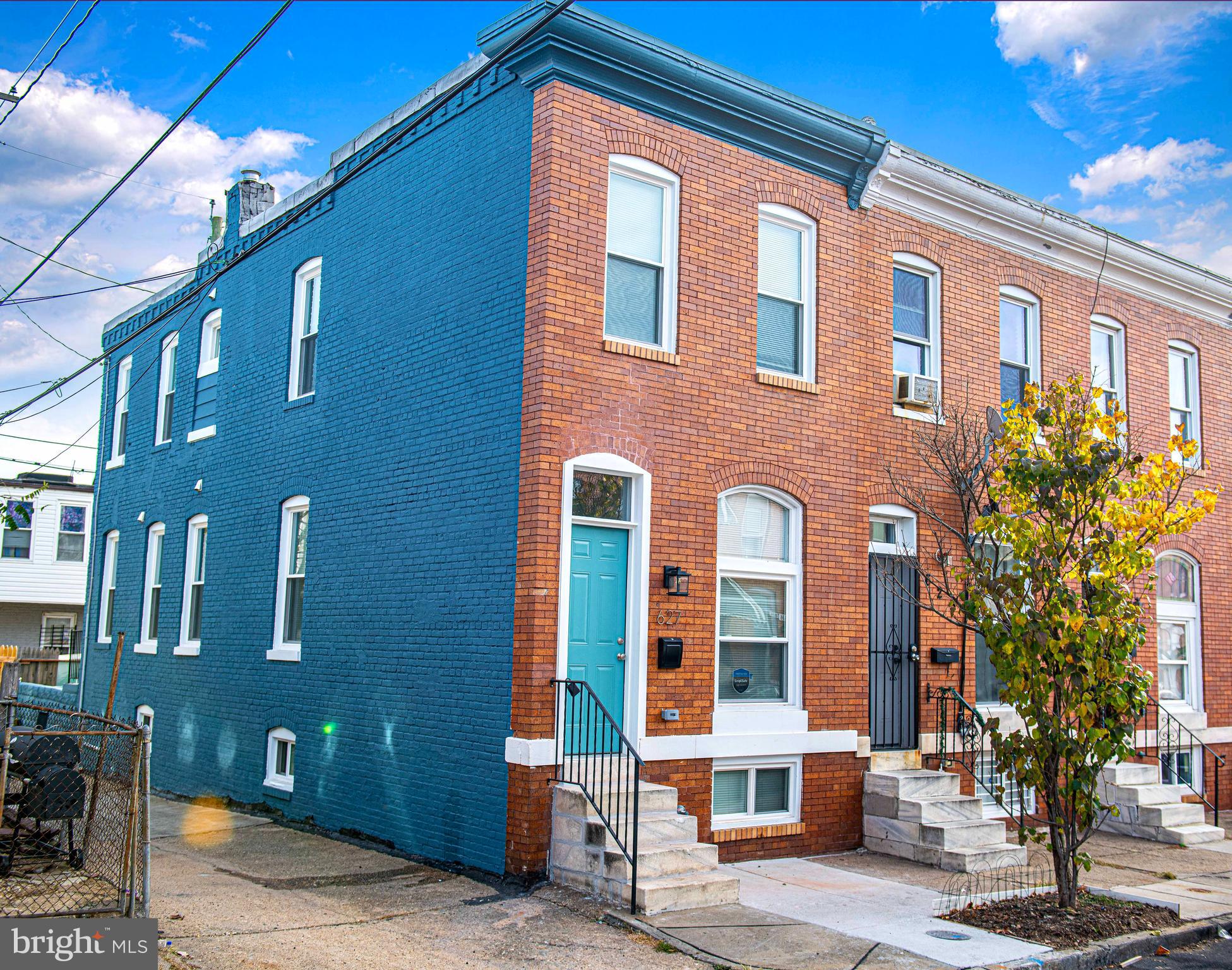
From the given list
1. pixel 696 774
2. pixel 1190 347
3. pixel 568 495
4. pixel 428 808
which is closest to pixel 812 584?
pixel 696 774

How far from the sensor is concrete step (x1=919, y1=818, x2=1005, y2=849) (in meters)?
10.9

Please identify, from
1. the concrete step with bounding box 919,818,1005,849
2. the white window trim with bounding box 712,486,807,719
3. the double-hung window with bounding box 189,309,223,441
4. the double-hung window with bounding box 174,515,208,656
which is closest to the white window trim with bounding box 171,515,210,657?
the double-hung window with bounding box 174,515,208,656

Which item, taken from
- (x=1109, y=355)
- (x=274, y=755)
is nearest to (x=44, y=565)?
(x=274, y=755)

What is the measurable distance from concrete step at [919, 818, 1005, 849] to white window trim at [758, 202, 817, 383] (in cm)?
482

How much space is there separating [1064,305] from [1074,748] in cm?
859

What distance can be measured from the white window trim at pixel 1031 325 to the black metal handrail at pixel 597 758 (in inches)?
312

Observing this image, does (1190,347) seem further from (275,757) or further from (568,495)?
(275,757)

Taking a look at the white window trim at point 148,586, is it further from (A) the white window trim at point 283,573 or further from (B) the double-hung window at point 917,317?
(B) the double-hung window at point 917,317

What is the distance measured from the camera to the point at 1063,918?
844 centimetres

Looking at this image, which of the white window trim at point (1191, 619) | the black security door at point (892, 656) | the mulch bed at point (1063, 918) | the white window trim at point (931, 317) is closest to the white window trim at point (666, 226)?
the white window trim at point (931, 317)

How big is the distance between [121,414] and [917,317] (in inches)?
553

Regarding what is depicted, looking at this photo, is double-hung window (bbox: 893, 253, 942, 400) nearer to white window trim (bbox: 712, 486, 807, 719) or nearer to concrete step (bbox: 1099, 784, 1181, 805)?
white window trim (bbox: 712, 486, 807, 719)

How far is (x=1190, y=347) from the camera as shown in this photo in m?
17.2

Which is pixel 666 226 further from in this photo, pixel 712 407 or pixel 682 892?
pixel 682 892
